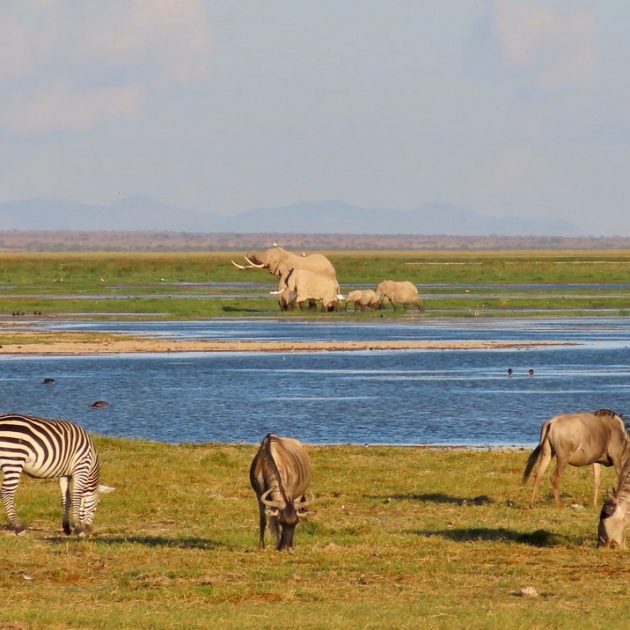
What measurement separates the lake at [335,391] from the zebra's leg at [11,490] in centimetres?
1014

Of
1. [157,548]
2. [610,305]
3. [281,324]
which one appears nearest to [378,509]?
[157,548]

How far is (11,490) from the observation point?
56.0ft

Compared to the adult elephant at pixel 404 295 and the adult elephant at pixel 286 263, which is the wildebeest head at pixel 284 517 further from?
the adult elephant at pixel 286 263

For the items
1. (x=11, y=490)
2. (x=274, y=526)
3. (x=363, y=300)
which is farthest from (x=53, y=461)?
(x=363, y=300)

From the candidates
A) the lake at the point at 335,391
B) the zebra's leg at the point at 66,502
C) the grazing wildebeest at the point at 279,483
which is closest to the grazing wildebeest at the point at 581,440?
the grazing wildebeest at the point at 279,483

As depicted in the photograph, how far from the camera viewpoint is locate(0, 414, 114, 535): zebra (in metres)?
16.9

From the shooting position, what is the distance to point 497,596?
13805 millimetres

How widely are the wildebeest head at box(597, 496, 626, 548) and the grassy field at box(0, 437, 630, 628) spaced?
196mm

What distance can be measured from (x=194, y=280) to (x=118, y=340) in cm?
5293

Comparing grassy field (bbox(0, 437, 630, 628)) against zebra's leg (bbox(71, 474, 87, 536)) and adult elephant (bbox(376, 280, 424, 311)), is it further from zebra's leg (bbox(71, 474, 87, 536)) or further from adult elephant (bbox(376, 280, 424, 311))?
adult elephant (bbox(376, 280, 424, 311))

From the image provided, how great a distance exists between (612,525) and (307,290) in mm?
50273

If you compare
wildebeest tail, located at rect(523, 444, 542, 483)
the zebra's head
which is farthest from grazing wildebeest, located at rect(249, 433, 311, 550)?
wildebeest tail, located at rect(523, 444, 542, 483)

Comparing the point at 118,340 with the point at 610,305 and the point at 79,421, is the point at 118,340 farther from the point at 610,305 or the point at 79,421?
the point at 610,305

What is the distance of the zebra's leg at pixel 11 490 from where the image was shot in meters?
16.9
